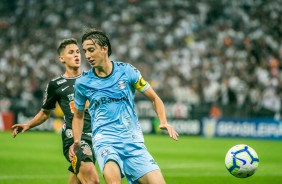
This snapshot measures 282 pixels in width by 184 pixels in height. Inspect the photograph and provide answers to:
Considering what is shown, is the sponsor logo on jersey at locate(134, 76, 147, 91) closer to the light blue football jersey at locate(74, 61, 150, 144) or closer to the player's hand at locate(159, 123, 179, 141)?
the light blue football jersey at locate(74, 61, 150, 144)

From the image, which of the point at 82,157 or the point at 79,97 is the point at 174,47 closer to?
Result: the point at 82,157

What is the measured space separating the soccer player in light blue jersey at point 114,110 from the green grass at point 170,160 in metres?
5.45

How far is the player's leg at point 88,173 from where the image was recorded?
26.2ft

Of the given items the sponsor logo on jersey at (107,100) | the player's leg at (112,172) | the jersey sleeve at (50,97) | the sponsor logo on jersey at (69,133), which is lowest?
the player's leg at (112,172)

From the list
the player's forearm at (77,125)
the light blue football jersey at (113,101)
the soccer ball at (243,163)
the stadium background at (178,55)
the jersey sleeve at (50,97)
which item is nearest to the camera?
the light blue football jersey at (113,101)

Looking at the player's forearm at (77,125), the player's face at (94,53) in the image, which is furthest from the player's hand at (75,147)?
the player's face at (94,53)

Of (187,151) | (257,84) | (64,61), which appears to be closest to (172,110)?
(257,84)

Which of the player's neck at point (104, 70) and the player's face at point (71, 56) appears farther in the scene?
the player's face at point (71, 56)

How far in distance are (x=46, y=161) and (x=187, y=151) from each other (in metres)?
5.06

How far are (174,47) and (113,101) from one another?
22478 mm

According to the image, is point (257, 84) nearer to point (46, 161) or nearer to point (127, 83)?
point (46, 161)

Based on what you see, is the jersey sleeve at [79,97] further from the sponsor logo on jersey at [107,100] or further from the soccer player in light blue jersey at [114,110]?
the sponsor logo on jersey at [107,100]

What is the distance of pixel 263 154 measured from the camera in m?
18.8

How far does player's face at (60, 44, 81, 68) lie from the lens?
872cm
